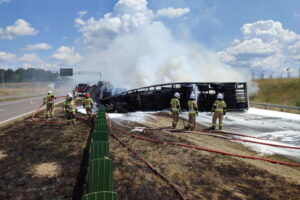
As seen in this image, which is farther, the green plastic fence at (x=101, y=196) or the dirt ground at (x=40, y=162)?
the dirt ground at (x=40, y=162)

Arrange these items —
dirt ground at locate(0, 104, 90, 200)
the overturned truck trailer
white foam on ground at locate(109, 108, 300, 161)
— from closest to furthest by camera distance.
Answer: dirt ground at locate(0, 104, 90, 200), white foam on ground at locate(109, 108, 300, 161), the overturned truck trailer

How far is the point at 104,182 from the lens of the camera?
4.49 meters

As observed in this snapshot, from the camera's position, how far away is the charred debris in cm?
1773

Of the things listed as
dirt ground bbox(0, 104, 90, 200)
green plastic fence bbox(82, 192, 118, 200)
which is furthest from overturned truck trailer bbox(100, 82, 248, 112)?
green plastic fence bbox(82, 192, 118, 200)

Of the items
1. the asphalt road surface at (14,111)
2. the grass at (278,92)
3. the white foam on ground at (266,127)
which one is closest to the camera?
the white foam on ground at (266,127)

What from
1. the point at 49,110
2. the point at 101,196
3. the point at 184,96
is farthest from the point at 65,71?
the point at 101,196

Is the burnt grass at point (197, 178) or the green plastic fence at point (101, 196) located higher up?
the green plastic fence at point (101, 196)

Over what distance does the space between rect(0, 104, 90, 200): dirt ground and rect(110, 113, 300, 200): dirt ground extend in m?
1.20

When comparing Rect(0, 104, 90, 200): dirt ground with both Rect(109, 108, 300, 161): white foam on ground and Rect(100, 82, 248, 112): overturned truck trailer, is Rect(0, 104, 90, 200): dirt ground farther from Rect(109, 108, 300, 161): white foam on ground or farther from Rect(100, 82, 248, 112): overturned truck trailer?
Rect(100, 82, 248, 112): overturned truck trailer

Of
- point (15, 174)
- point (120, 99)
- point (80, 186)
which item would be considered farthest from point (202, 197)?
point (120, 99)

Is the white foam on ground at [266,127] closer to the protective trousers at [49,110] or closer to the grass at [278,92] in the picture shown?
the protective trousers at [49,110]

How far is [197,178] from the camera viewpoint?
598cm

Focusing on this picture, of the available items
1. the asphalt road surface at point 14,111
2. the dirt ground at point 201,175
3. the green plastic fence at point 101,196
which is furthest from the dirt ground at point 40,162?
the asphalt road surface at point 14,111

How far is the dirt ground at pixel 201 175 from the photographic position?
5179mm
